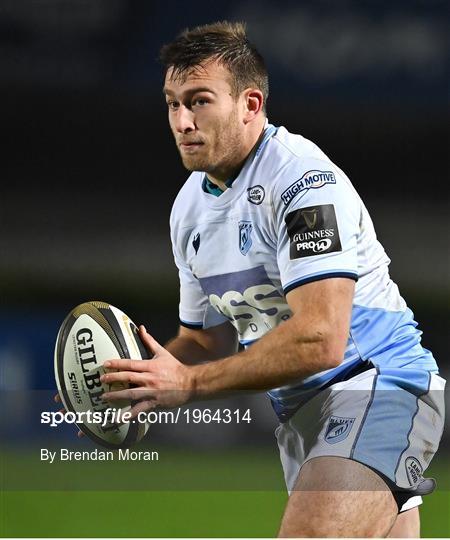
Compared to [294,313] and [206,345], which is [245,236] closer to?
[294,313]

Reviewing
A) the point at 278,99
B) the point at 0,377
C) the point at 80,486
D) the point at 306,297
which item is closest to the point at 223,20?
the point at 278,99

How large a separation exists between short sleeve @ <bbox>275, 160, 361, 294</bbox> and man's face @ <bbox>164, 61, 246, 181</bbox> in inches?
10.6

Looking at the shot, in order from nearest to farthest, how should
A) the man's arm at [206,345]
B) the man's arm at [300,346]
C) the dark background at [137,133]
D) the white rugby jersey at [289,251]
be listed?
the man's arm at [300,346] < the white rugby jersey at [289,251] < the man's arm at [206,345] < the dark background at [137,133]

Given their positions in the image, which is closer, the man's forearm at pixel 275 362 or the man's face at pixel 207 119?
the man's forearm at pixel 275 362

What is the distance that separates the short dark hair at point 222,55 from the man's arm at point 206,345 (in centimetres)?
82

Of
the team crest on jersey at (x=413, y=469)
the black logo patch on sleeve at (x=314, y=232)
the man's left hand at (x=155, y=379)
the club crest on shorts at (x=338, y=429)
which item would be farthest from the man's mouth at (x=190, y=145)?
the team crest on jersey at (x=413, y=469)

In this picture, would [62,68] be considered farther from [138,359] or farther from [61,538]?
[61,538]

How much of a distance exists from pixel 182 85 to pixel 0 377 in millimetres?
1321

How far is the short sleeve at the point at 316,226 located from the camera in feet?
8.27

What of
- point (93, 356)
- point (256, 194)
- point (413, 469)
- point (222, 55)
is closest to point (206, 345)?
point (93, 356)

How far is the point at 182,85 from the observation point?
284cm

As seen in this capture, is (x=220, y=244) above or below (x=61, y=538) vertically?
above

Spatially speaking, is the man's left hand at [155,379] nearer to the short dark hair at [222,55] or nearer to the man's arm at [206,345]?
the man's arm at [206,345]

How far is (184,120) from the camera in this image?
2.81m
